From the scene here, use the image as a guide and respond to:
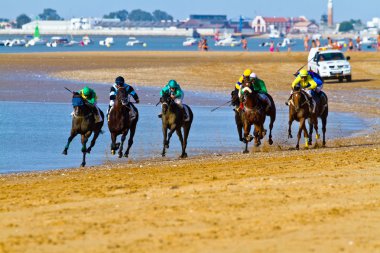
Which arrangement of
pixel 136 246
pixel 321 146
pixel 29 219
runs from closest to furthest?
1. pixel 136 246
2. pixel 29 219
3. pixel 321 146

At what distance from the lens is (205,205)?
14.2 metres

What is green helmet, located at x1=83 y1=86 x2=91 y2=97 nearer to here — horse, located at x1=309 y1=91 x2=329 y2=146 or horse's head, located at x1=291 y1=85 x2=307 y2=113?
horse's head, located at x1=291 y1=85 x2=307 y2=113

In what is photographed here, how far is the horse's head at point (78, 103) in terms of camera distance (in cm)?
2262

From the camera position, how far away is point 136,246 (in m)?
11.6

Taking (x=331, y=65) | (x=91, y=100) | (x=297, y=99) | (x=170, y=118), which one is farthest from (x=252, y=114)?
(x=331, y=65)

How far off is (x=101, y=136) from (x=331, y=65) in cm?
2541

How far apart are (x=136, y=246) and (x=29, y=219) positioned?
2.34m

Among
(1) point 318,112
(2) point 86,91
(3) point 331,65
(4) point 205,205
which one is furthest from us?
(3) point 331,65

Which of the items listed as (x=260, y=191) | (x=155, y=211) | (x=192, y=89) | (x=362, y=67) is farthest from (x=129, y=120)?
(x=362, y=67)

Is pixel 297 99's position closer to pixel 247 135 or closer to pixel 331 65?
pixel 247 135

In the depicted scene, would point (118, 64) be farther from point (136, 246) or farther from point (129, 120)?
Answer: point (136, 246)

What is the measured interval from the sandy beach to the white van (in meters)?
28.1

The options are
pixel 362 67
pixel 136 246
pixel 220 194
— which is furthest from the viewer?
pixel 362 67

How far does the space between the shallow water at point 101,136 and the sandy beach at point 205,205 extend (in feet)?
5.35
